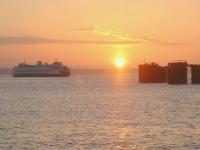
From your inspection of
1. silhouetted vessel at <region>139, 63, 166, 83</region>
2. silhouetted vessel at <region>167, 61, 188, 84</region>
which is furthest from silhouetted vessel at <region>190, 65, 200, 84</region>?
silhouetted vessel at <region>139, 63, 166, 83</region>

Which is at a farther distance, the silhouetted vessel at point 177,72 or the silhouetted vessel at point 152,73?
the silhouetted vessel at point 152,73

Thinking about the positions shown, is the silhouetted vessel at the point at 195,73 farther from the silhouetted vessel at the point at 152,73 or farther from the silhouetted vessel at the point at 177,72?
the silhouetted vessel at the point at 152,73

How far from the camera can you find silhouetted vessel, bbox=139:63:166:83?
587 ft

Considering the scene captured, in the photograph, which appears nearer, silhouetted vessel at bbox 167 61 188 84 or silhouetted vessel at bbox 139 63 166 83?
silhouetted vessel at bbox 167 61 188 84

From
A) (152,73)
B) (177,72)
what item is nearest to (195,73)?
(177,72)

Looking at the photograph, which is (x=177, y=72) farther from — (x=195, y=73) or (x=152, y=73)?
(x=152, y=73)

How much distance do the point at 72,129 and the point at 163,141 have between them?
10307 millimetres

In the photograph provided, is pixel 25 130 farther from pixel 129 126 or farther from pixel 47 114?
pixel 47 114

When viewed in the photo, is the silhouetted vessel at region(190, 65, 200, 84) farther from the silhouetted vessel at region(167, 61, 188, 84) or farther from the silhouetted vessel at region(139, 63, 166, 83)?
the silhouetted vessel at region(139, 63, 166, 83)

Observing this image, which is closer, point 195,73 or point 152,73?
point 195,73

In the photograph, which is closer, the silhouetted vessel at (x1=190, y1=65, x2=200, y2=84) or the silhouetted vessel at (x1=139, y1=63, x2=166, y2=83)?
the silhouetted vessel at (x1=190, y1=65, x2=200, y2=84)

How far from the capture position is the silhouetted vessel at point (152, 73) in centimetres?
17888

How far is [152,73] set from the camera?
595 ft

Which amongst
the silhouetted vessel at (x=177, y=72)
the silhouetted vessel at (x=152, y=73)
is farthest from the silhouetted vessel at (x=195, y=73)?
the silhouetted vessel at (x=152, y=73)
